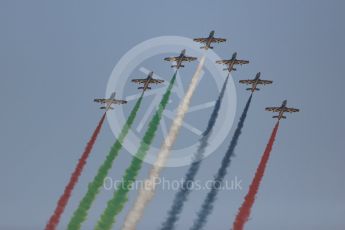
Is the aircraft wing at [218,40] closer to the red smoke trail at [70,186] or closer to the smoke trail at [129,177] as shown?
the smoke trail at [129,177]

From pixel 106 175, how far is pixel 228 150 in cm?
2441

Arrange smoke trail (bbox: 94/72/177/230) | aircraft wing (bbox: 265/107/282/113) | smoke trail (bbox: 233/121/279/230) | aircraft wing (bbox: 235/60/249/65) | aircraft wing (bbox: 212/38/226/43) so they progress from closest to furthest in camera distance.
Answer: smoke trail (bbox: 233/121/279/230)
smoke trail (bbox: 94/72/177/230)
aircraft wing (bbox: 235/60/249/65)
aircraft wing (bbox: 265/107/282/113)
aircraft wing (bbox: 212/38/226/43)

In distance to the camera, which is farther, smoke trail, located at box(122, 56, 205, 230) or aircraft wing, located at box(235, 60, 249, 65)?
aircraft wing, located at box(235, 60, 249, 65)

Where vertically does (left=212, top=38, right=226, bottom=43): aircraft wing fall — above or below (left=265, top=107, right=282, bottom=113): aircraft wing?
above

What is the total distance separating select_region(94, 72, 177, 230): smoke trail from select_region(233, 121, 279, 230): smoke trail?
21.4m

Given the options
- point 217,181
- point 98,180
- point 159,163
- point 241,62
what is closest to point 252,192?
point 217,181

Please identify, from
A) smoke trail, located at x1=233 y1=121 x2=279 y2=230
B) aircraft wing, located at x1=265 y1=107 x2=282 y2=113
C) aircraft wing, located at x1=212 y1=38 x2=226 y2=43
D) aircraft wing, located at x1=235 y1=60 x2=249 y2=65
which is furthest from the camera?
aircraft wing, located at x1=212 y1=38 x2=226 y2=43

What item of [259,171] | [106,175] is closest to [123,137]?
[106,175]

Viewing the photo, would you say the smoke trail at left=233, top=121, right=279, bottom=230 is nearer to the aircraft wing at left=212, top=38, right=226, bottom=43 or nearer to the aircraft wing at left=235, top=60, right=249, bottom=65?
the aircraft wing at left=235, top=60, right=249, bottom=65

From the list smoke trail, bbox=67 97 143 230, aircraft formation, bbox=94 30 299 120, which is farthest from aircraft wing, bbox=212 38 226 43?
smoke trail, bbox=67 97 143 230

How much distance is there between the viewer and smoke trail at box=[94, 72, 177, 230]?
11850 centimetres

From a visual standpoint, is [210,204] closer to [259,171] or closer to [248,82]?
[259,171]

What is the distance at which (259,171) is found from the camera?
121750 millimetres

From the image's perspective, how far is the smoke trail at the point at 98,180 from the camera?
11975 cm
